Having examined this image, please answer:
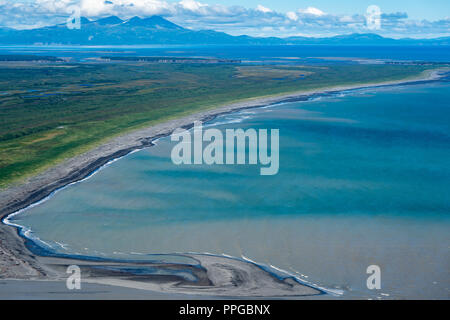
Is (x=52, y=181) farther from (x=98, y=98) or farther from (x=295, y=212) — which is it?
(x=98, y=98)

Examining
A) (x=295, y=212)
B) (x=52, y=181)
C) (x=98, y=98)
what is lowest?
(x=295, y=212)

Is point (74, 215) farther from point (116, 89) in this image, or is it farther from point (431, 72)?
point (431, 72)

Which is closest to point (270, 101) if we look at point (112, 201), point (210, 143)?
point (210, 143)

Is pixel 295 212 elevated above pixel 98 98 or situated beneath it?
Result: situated beneath

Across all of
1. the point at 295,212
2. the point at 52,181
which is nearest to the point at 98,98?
the point at 52,181

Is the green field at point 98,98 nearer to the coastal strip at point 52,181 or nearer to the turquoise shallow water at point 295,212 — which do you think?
the coastal strip at point 52,181

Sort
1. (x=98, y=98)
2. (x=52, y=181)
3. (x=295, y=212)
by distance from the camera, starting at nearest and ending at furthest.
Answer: (x=295, y=212) < (x=52, y=181) < (x=98, y=98)

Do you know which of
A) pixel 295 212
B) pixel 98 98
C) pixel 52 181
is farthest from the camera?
pixel 98 98
